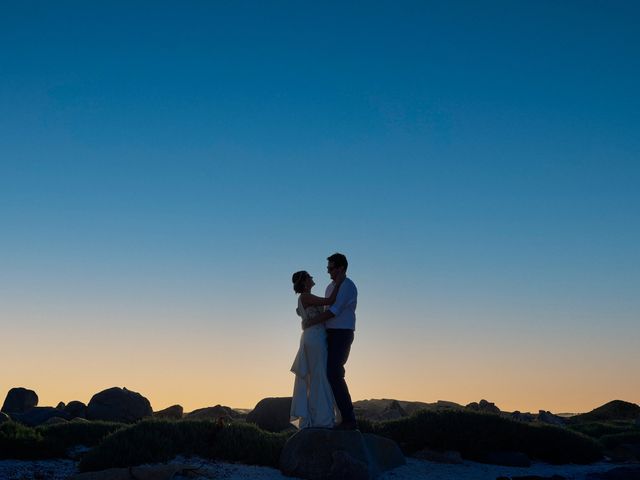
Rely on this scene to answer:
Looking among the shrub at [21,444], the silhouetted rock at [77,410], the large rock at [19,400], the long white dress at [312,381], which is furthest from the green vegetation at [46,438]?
the large rock at [19,400]

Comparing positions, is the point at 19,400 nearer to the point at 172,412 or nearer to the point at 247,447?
the point at 172,412

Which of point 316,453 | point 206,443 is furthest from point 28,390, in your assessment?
point 316,453

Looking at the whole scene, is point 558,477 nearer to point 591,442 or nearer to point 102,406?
point 591,442

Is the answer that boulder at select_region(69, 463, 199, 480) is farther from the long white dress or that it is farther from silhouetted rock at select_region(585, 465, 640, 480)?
silhouetted rock at select_region(585, 465, 640, 480)

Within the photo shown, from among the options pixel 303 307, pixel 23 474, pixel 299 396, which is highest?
pixel 303 307

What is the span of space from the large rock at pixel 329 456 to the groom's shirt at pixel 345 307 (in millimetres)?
2456

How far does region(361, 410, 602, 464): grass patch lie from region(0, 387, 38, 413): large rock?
37.0 metres

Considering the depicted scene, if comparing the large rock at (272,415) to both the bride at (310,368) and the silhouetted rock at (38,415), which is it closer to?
the silhouetted rock at (38,415)

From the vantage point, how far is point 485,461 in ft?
67.9

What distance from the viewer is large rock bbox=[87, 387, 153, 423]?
3616cm

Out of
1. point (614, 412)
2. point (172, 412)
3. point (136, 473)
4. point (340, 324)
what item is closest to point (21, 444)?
point (136, 473)

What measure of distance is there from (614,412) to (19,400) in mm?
40931

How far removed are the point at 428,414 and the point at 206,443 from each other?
7.09 m

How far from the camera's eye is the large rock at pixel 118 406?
1423 inches
